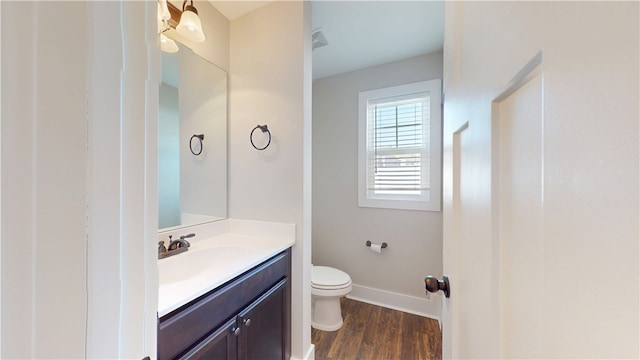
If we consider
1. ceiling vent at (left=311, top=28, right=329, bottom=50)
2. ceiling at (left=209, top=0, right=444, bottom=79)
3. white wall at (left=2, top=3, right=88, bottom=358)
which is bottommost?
white wall at (left=2, top=3, right=88, bottom=358)

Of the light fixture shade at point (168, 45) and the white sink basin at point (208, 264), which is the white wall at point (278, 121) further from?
the light fixture shade at point (168, 45)

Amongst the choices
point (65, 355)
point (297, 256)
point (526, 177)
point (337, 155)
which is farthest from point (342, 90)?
point (65, 355)

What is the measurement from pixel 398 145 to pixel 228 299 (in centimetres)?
191

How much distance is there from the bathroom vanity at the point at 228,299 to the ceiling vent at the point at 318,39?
1484 millimetres

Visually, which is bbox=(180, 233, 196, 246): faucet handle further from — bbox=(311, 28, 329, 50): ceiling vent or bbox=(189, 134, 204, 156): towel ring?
bbox=(311, 28, 329, 50): ceiling vent

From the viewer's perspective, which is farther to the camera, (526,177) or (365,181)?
(365,181)

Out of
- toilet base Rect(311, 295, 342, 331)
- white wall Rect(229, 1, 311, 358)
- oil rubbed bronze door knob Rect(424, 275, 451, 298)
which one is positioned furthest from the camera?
toilet base Rect(311, 295, 342, 331)

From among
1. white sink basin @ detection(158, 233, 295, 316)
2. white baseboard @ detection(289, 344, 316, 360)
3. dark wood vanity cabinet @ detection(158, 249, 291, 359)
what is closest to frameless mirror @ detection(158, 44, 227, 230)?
white sink basin @ detection(158, 233, 295, 316)

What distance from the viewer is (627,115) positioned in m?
0.15

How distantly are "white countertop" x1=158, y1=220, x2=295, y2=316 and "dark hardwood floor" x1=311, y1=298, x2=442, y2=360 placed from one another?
3.07 feet

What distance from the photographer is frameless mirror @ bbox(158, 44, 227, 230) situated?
1.35 m

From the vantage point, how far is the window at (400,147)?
6.79 feet

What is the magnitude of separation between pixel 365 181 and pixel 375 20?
1.35m

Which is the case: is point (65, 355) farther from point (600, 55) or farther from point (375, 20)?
point (375, 20)
